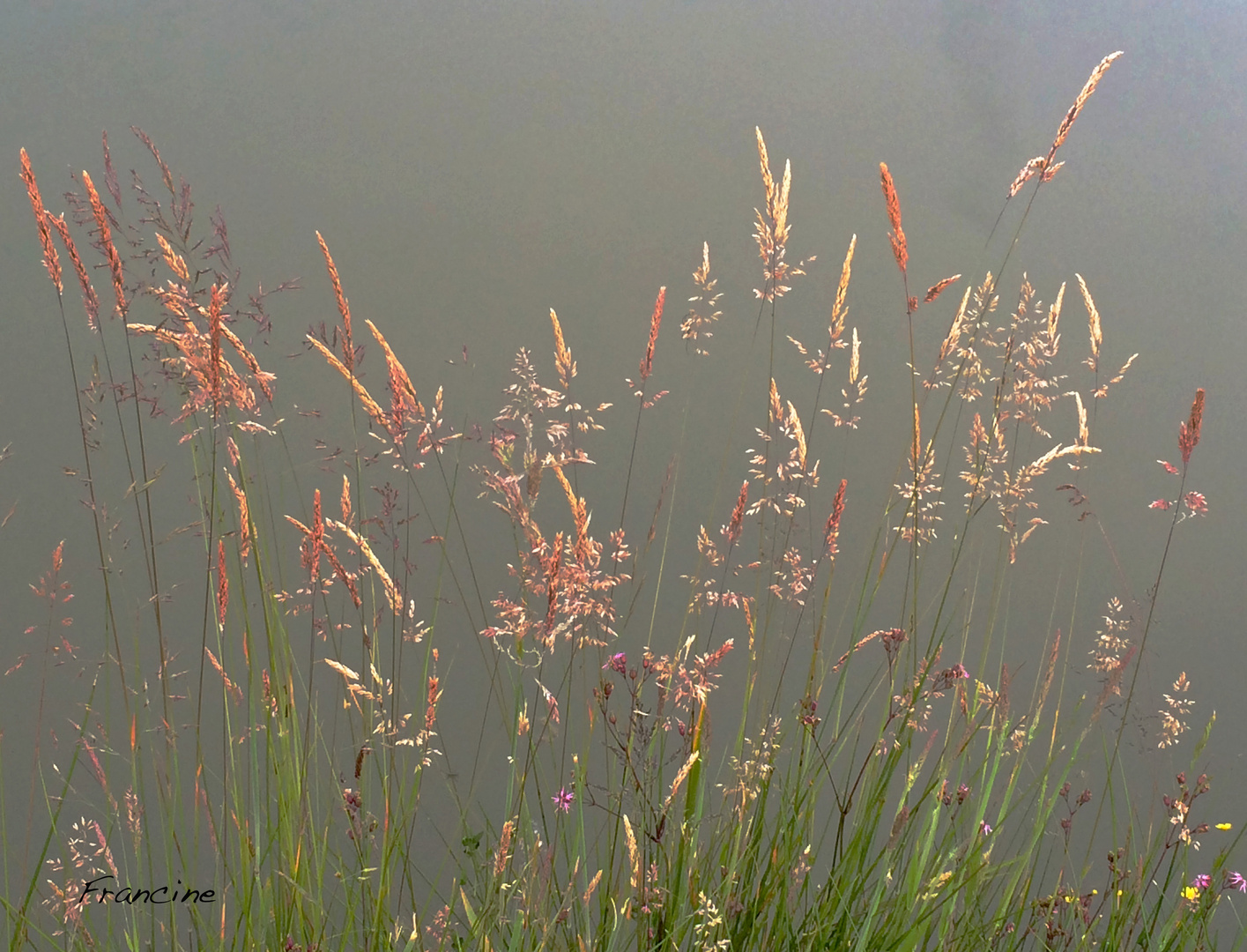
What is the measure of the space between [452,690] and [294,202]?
1078mm

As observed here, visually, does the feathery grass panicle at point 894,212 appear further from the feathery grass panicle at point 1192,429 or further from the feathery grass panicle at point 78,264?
the feathery grass panicle at point 78,264

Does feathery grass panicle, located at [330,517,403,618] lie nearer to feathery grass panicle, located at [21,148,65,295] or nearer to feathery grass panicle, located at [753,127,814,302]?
feathery grass panicle, located at [21,148,65,295]

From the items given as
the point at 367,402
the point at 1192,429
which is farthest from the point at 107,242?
the point at 1192,429

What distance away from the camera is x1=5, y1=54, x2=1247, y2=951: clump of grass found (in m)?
1.03

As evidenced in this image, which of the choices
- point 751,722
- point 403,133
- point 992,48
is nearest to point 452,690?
point 751,722

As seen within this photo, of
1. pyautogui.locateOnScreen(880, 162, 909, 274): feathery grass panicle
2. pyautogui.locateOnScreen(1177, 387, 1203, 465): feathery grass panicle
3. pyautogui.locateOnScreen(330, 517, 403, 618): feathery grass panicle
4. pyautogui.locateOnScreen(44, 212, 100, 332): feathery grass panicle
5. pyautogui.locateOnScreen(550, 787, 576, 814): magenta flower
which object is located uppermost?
pyautogui.locateOnScreen(880, 162, 909, 274): feathery grass panicle

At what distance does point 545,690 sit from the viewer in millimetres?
934

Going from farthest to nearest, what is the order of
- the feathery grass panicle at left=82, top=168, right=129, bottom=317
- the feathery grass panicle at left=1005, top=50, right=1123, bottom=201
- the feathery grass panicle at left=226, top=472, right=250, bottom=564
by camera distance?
the feathery grass panicle at left=1005, top=50, right=1123, bottom=201 → the feathery grass panicle at left=226, top=472, right=250, bottom=564 → the feathery grass panicle at left=82, top=168, right=129, bottom=317

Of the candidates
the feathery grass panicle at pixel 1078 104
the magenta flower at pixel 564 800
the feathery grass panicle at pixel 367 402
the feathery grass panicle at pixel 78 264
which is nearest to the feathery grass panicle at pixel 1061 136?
the feathery grass panicle at pixel 1078 104

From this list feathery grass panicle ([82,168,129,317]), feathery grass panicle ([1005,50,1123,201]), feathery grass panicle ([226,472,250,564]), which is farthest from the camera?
feathery grass panicle ([1005,50,1123,201])

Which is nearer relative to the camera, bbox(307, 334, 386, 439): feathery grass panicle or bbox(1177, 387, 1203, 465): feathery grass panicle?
bbox(307, 334, 386, 439): feathery grass panicle

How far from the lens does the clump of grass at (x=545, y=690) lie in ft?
3.38

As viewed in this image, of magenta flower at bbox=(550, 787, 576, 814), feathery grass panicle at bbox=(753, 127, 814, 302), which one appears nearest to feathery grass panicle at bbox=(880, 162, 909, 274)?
feathery grass panicle at bbox=(753, 127, 814, 302)

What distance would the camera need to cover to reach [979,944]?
1.29 metres
